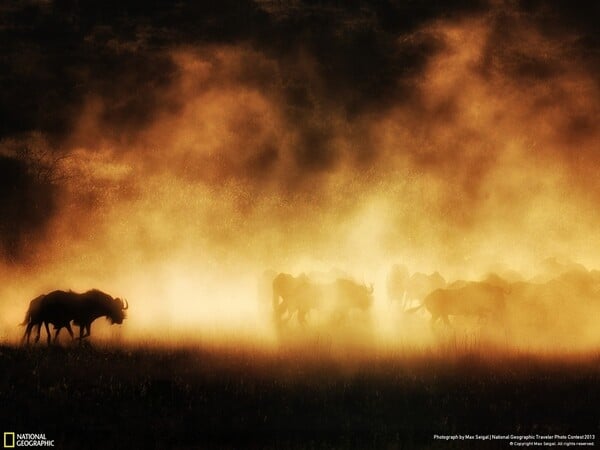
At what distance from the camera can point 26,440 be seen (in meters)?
9.87

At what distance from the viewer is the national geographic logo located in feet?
32.0

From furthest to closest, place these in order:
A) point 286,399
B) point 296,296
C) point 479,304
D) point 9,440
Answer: point 296,296
point 479,304
point 286,399
point 9,440

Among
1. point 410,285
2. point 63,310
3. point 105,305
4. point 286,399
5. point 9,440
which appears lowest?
point 9,440

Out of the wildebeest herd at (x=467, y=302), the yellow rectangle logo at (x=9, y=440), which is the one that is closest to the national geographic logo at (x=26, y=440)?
the yellow rectangle logo at (x=9, y=440)

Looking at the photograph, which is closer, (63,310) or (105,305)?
(63,310)

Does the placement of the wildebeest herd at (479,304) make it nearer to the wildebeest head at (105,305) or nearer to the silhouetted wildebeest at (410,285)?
the silhouetted wildebeest at (410,285)

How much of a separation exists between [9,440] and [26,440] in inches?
11.3

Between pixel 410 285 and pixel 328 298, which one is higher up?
pixel 410 285

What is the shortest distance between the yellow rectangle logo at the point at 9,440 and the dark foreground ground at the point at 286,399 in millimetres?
187

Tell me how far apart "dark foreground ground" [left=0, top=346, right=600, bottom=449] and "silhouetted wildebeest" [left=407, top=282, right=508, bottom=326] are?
17.0 feet

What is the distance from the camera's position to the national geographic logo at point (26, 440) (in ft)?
32.0

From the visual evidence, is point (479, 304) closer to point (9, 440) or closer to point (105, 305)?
point (105, 305)

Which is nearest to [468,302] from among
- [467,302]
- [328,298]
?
[467,302]

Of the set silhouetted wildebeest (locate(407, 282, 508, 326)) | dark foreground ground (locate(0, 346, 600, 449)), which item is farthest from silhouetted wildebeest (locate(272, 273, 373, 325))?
dark foreground ground (locate(0, 346, 600, 449))
